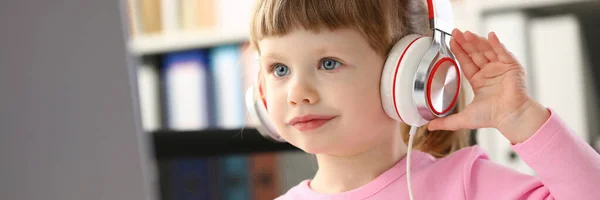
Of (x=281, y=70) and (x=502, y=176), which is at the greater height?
(x=281, y=70)

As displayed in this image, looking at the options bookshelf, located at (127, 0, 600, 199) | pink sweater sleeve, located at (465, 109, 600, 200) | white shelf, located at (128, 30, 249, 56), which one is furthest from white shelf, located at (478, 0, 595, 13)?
pink sweater sleeve, located at (465, 109, 600, 200)

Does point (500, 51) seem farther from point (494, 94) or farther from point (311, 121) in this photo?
point (311, 121)

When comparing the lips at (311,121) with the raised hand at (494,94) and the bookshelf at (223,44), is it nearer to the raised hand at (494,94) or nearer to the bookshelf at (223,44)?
the raised hand at (494,94)

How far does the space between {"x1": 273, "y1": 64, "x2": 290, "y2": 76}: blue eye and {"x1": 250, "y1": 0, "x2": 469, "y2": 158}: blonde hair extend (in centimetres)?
4

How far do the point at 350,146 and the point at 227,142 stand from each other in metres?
0.42

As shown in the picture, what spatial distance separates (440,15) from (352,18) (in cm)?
12

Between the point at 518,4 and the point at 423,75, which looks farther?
the point at 518,4

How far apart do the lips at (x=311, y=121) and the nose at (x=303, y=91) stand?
2 cm

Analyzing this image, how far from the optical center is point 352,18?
82cm

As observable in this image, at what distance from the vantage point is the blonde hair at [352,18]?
2.68ft

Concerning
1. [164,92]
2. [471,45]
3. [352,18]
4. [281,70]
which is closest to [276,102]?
[281,70]

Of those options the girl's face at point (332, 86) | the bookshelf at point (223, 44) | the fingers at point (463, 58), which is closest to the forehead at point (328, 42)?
the girl's face at point (332, 86)

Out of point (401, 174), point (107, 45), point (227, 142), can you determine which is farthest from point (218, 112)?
point (107, 45)

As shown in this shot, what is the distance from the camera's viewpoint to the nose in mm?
819
